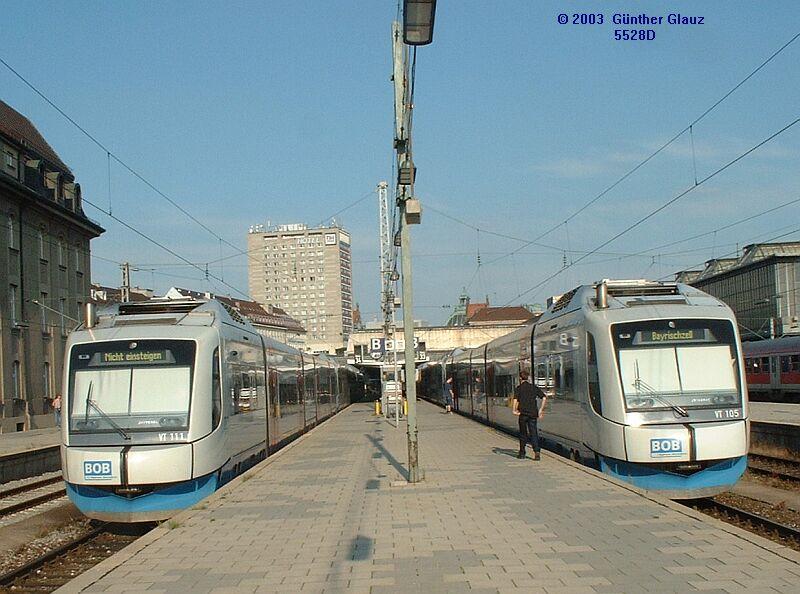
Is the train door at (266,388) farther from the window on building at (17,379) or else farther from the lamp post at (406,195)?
the window on building at (17,379)

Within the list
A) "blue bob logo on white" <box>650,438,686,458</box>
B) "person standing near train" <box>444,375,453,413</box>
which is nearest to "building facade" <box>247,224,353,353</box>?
"person standing near train" <box>444,375,453,413</box>

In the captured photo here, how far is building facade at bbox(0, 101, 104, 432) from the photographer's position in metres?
38.4

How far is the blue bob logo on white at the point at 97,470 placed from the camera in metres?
11.7

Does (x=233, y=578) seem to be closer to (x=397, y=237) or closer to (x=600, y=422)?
(x=600, y=422)

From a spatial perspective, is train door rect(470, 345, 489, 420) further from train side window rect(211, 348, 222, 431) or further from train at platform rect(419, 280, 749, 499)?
train side window rect(211, 348, 222, 431)

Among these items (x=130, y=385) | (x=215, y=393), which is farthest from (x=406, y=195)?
(x=130, y=385)

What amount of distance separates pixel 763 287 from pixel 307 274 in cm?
11266

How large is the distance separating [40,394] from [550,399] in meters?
30.9

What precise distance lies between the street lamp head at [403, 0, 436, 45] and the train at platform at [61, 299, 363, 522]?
6039mm

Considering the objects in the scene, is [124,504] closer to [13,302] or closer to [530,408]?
[530,408]

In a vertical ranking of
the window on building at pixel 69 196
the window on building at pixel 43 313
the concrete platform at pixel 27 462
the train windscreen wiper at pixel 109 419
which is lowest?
the concrete platform at pixel 27 462

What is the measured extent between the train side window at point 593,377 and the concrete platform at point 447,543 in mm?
1092

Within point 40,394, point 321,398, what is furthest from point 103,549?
point 40,394

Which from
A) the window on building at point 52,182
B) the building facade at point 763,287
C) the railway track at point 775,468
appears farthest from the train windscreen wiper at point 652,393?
the building facade at point 763,287
